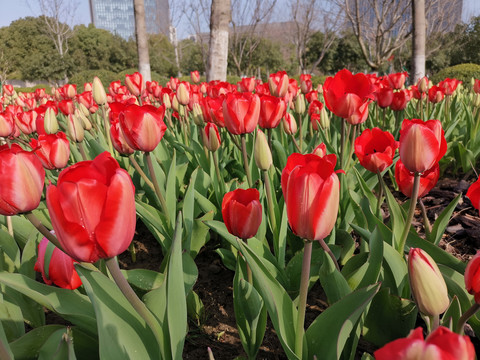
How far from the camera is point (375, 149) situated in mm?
1505

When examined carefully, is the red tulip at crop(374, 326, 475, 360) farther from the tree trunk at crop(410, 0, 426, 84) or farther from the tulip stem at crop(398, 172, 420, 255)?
the tree trunk at crop(410, 0, 426, 84)

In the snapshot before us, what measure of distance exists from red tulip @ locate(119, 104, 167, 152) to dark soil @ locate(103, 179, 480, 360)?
0.66 metres

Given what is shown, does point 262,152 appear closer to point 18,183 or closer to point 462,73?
point 18,183

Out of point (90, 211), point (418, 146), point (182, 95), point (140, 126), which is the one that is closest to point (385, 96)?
point (182, 95)

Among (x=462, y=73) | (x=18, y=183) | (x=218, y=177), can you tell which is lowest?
(x=218, y=177)

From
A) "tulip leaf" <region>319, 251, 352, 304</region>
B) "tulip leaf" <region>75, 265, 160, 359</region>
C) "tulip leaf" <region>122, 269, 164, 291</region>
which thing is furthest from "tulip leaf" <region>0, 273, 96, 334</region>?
"tulip leaf" <region>319, 251, 352, 304</region>

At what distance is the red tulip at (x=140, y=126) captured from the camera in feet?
4.33

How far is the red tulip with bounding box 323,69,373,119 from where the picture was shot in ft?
5.30

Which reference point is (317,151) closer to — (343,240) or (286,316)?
(343,240)

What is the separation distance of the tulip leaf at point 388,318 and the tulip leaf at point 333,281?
0.32ft

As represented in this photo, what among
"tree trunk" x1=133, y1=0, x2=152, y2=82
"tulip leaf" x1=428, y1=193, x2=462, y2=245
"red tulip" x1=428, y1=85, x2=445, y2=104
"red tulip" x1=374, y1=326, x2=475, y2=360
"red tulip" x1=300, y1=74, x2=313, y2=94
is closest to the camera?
"red tulip" x1=374, y1=326, x2=475, y2=360

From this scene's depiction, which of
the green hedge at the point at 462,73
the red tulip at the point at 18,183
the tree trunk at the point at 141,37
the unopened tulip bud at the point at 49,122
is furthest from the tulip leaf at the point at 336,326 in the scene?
the green hedge at the point at 462,73

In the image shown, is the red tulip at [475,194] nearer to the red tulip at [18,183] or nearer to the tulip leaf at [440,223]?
the tulip leaf at [440,223]

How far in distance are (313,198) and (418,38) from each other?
7.18 meters
